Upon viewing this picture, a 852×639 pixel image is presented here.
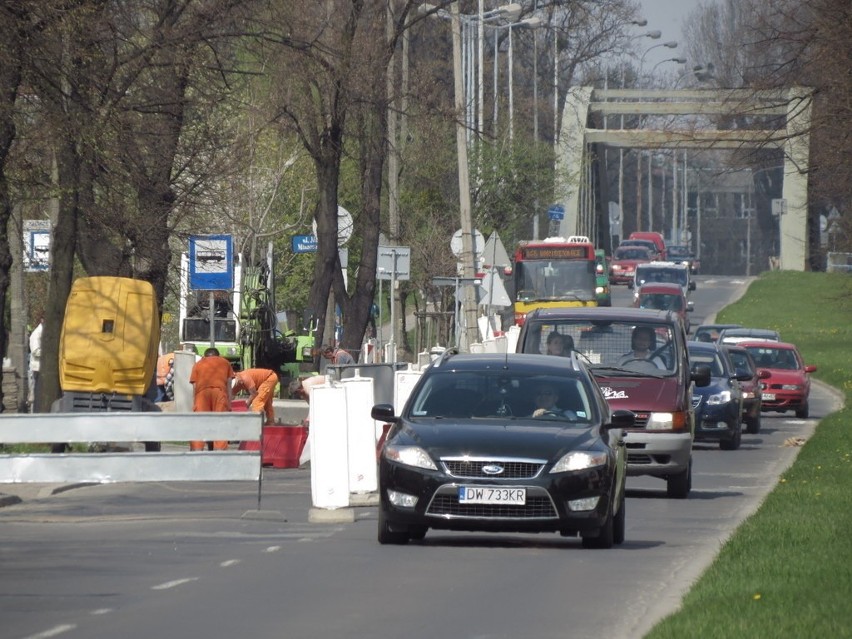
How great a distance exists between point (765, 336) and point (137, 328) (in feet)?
79.7

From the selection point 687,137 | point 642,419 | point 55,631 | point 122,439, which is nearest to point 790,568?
point 55,631

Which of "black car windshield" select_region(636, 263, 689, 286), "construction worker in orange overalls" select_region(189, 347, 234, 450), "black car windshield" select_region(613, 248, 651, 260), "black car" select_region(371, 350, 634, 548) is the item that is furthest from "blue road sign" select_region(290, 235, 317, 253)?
"black car windshield" select_region(613, 248, 651, 260)

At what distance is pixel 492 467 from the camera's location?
42.7ft

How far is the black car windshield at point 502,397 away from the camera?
1417 cm

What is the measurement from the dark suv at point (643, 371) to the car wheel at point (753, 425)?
12.3 metres

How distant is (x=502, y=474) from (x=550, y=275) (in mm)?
44195

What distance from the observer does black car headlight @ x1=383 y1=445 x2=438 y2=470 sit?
516 inches

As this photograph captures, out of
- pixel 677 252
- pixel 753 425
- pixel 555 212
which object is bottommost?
pixel 753 425

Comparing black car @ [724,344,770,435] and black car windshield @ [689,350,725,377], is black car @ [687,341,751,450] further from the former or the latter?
black car @ [724,344,770,435]

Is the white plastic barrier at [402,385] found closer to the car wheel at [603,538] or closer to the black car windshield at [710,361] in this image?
the car wheel at [603,538]

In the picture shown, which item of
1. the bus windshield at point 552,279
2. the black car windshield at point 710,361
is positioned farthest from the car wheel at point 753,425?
the bus windshield at point 552,279

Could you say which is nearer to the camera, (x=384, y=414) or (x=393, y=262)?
(x=384, y=414)

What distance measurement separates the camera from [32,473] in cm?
1553

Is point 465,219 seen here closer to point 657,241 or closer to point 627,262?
point 627,262
